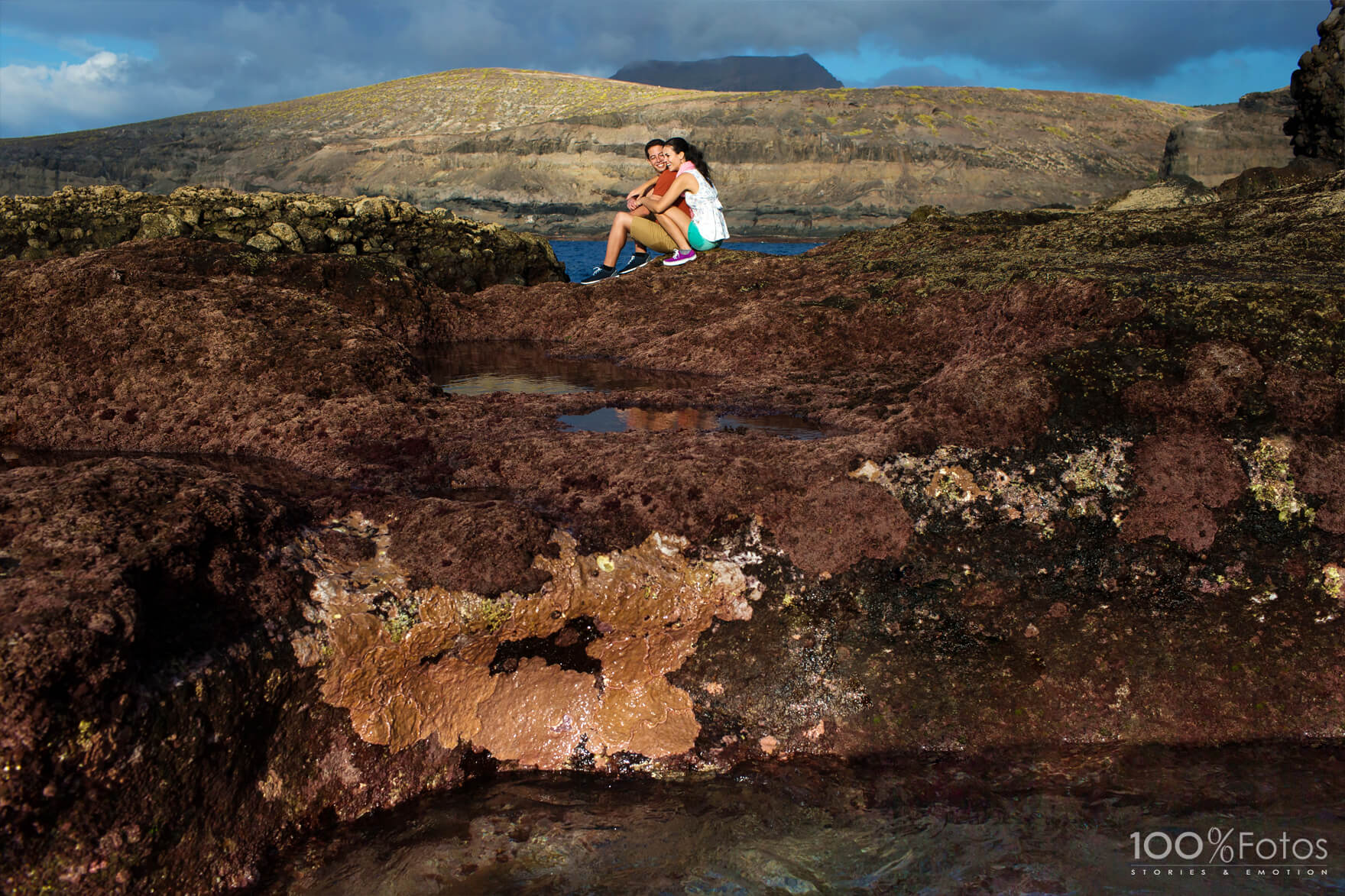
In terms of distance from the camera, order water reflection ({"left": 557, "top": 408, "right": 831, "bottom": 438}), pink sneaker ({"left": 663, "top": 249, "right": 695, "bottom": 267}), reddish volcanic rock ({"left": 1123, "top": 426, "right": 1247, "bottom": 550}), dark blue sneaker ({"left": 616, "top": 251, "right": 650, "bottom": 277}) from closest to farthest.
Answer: reddish volcanic rock ({"left": 1123, "top": 426, "right": 1247, "bottom": 550}) < water reflection ({"left": 557, "top": 408, "right": 831, "bottom": 438}) < pink sneaker ({"left": 663, "top": 249, "right": 695, "bottom": 267}) < dark blue sneaker ({"left": 616, "top": 251, "right": 650, "bottom": 277})

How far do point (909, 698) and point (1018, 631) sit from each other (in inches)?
20.7

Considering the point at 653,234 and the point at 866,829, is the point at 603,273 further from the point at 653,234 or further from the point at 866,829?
the point at 866,829

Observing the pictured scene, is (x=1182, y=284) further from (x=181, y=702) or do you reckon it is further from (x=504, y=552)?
(x=181, y=702)

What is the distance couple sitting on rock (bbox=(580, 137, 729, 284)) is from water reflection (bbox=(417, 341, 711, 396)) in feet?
7.81

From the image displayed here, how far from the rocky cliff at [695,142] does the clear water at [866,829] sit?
92406 mm

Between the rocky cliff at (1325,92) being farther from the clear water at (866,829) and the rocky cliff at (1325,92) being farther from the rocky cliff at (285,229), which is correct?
the clear water at (866,829)

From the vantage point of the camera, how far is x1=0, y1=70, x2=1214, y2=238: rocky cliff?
94.0 meters

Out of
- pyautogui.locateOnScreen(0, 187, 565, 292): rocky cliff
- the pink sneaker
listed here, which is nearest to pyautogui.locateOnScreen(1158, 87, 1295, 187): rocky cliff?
the pink sneaker

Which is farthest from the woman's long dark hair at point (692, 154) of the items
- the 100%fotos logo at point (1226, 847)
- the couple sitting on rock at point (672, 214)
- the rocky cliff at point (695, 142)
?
the rocky cliff at point (695, 142)

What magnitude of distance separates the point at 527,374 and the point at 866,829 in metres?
4.99

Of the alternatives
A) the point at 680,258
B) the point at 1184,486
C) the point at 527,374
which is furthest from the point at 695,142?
the point at 1184,486

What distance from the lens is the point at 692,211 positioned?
10.2m

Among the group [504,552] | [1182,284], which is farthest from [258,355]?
[1182,284]

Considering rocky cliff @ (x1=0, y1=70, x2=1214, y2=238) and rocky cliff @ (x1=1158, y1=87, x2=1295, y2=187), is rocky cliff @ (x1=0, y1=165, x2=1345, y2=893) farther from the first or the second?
rocky cliff @ (x1=0, y1=70, x2=1214, y2=238)
